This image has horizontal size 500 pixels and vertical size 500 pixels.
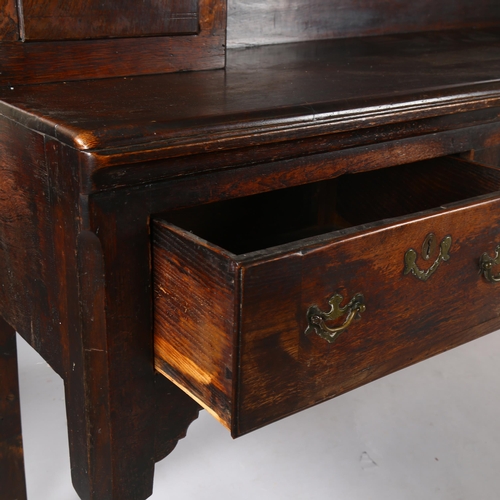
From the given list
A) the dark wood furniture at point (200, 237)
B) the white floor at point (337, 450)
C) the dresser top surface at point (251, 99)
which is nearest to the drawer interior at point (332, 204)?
the dark wood furniture at point (200, 237)

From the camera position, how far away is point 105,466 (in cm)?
81

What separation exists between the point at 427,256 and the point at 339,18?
0.78 m

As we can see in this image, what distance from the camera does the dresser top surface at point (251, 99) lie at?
0.70 meters

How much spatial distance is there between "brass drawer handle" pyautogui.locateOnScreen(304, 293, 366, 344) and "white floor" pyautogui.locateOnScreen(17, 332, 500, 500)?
732mm

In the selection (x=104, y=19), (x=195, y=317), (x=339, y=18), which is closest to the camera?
(x=195, y=317)

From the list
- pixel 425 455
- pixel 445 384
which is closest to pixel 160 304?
pixel 425 455

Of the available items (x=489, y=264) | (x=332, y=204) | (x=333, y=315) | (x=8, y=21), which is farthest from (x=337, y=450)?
(x=8, y=21)

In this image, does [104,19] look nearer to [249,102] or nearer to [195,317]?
[249,102]

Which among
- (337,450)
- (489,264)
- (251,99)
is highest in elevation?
(251,99)

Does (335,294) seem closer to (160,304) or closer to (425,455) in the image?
(160,304)

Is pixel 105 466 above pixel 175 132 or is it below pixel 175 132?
below

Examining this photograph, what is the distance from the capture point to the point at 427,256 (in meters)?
0.80

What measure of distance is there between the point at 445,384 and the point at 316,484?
1.59ft

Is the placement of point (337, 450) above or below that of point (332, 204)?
below
